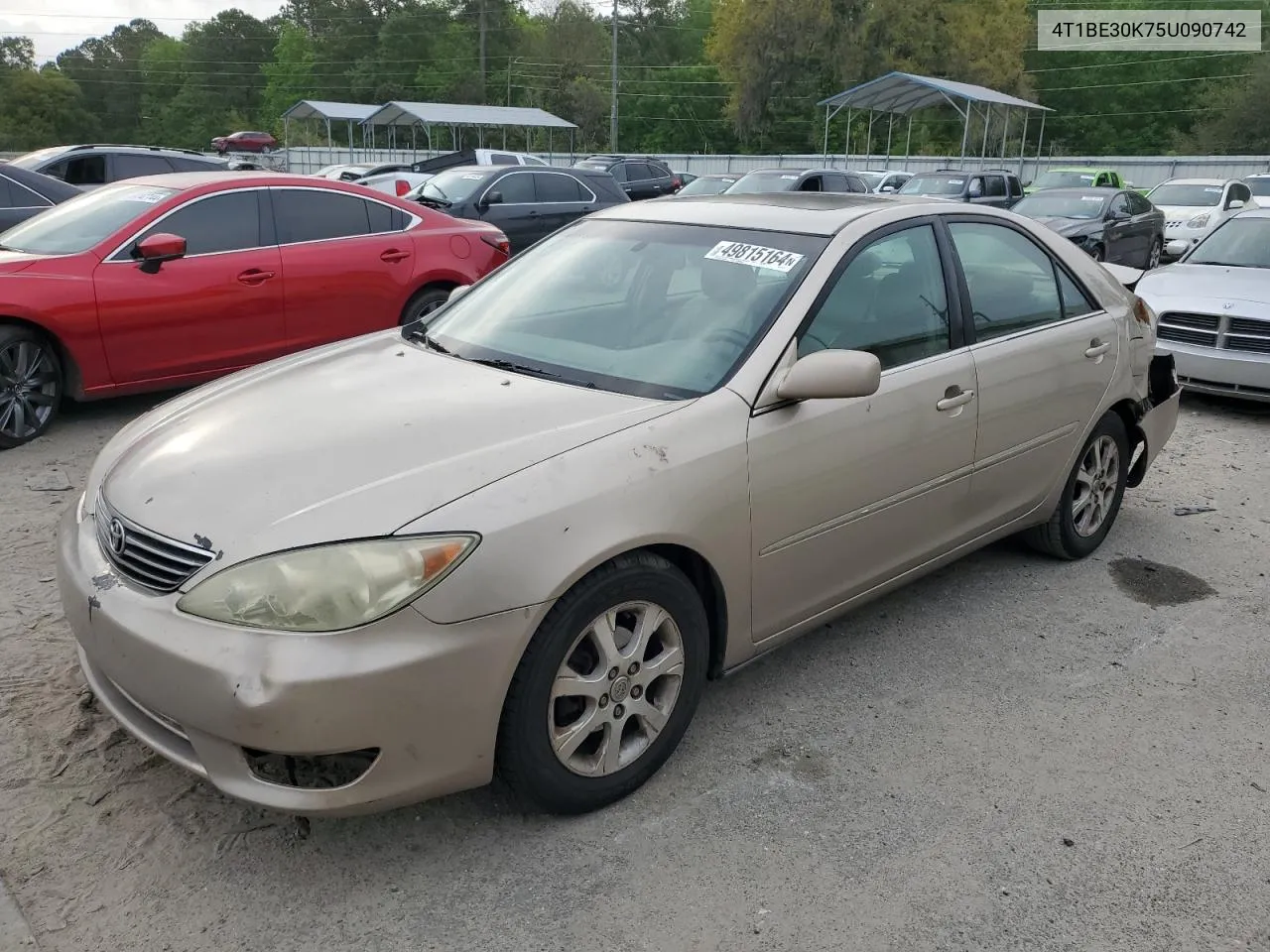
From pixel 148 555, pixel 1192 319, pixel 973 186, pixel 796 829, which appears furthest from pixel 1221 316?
pixel 973 186

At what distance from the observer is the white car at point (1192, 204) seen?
64.3ft

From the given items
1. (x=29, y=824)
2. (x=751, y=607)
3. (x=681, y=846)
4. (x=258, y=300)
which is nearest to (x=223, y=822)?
(x=29, y=824)

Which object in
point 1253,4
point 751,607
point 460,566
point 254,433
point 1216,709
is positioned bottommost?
point 1216,709

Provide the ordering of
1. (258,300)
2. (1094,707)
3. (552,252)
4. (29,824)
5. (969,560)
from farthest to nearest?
(258,300) < (969,560) < (552,252) < (1094,707) < (29,824)

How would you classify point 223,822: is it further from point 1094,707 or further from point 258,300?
point 258,300

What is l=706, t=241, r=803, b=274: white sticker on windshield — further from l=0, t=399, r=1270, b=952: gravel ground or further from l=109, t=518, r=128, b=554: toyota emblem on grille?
l=109, t=518, r=128, b=554: toyota emblem on grille

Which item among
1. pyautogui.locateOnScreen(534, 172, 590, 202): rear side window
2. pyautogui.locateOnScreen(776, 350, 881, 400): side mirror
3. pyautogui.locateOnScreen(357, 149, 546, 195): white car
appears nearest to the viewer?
pyautogui.locateOnScreen(776, 350, 881, 400): side mirror

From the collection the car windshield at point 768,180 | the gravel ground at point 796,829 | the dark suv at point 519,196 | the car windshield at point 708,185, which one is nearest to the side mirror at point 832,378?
the gravel ground at point 796,829

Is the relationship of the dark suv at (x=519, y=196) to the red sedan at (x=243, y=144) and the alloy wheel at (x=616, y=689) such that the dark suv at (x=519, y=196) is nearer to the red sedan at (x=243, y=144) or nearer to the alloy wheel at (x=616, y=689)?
the alloy wheel at (x=616, y=689)

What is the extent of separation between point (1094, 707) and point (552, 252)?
8.36 ft

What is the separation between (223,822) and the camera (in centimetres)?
267

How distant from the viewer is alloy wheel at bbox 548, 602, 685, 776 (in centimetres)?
260

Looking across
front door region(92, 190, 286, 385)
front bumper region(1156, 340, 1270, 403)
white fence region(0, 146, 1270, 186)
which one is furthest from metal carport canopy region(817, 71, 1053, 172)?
front door region(92, 190, 286, 385)

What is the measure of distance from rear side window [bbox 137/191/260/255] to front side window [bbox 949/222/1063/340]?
15.4ft
